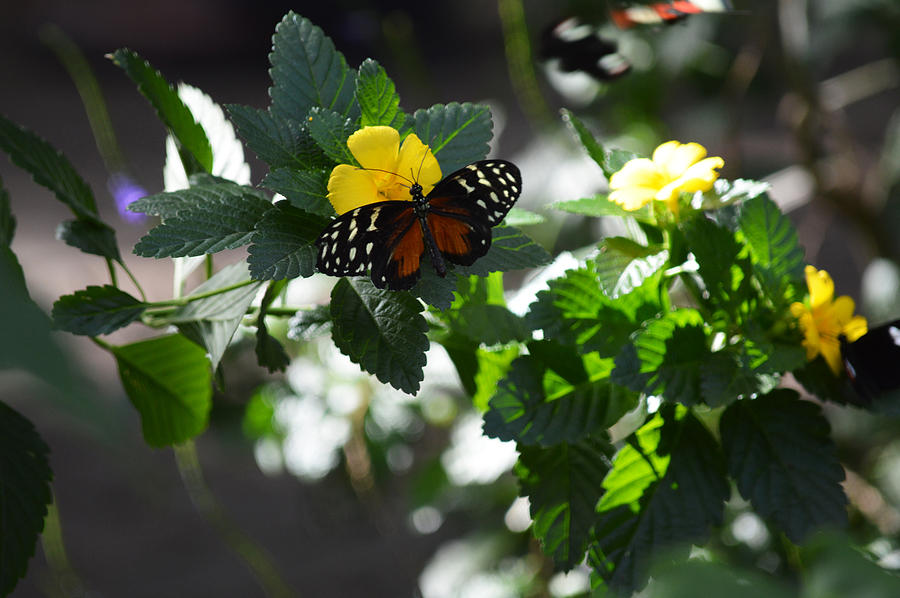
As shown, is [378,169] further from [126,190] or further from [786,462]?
[126,190]

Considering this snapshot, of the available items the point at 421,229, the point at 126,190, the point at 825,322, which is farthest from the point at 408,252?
the point at 126,190

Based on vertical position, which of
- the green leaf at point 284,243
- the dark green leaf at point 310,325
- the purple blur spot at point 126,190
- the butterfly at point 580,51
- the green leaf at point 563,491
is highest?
the green leaf at point 284,243

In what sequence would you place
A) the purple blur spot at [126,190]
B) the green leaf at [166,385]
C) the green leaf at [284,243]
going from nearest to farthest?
the green leaf at [284,243] → the green leaf at [166,385] → the purple blur spot at [126,190]

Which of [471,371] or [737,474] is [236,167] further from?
[737,474]

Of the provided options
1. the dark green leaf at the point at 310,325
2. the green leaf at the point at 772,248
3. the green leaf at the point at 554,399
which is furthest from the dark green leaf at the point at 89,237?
the green leaf at the point at 772,248

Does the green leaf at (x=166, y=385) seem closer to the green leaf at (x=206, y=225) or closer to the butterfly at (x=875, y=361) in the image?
the green leaf at (x=206, y=225)

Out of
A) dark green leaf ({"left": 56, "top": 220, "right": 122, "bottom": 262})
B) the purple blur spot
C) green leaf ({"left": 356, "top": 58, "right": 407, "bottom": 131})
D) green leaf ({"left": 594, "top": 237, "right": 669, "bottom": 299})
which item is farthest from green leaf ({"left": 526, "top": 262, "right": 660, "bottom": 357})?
the purple blur spot

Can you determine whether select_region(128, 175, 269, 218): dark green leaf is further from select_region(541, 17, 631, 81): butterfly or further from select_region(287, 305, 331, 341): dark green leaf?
select_region(541, 17, 631, 81): butterfly
